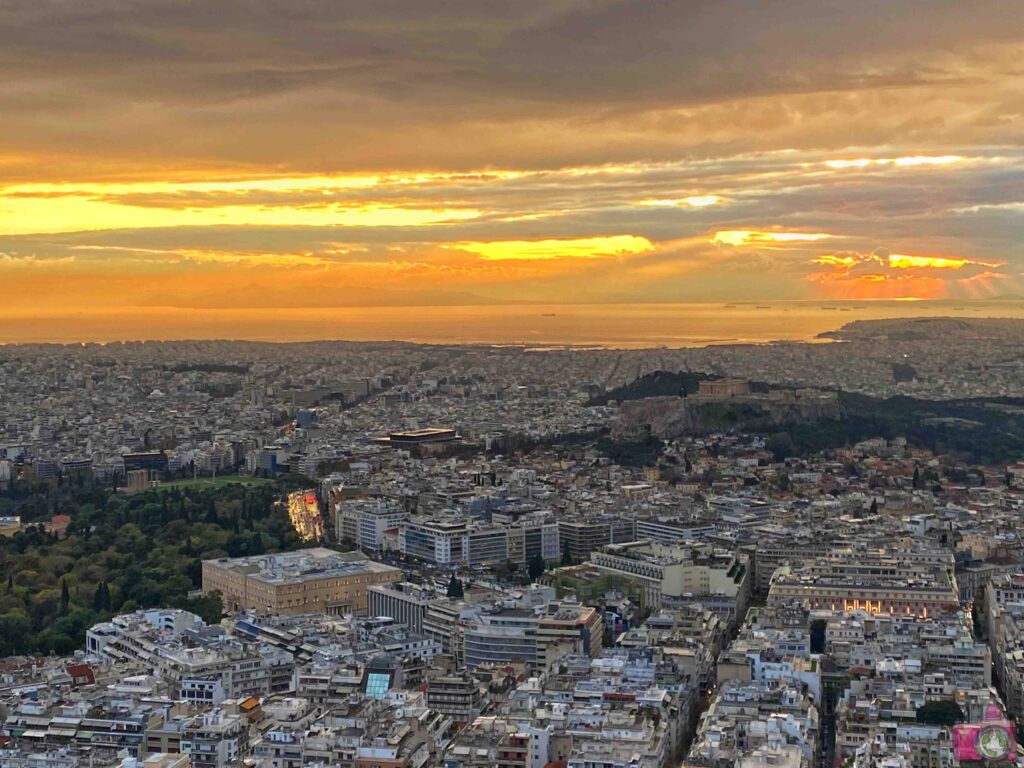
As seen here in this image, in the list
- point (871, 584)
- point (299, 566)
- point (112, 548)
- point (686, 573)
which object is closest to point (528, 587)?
point (686, 573)

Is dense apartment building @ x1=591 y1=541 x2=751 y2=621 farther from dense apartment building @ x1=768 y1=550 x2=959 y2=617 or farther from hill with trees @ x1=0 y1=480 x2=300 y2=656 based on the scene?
hill with trees @ x1=0 y1=480 x2=300 y2=656

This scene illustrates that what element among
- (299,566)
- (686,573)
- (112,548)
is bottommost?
(112,548)

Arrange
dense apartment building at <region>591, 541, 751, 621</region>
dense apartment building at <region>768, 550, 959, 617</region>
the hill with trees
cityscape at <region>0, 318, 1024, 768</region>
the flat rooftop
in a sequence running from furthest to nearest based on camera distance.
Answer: the flat rooftop → dense apartment building at <region>591, 541, 751, 621</region> → the hill with trees → dense apartment building at <region>768, 550, 959, 617</region> → cityscape at <region>0, 318, 1024, 768</region>

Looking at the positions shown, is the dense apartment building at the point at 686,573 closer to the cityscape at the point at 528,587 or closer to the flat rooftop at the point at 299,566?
the cityscape at the point at 528,587

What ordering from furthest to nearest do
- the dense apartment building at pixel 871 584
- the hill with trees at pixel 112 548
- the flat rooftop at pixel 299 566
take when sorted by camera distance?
the flat rooftop at pixel 299 566 → the hill with trees at pixel 112 548 → the dense apartment building at pixel 871 584

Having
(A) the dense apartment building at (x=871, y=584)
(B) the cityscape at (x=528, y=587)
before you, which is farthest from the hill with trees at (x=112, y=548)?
(A) the dense apartment building at (x=871, y=584)

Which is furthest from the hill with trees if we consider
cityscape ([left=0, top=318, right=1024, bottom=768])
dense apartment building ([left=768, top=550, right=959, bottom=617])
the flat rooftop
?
dense apartment building ([left=768, top=550, right=959, bottom=617])

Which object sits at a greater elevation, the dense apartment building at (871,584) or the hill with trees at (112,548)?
the dense apartment building at (871,584)

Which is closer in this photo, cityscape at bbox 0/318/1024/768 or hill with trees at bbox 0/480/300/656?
cityscape at bbox 0/318/1024/768

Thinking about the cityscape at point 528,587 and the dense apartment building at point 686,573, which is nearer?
the cityscape at point 528,587

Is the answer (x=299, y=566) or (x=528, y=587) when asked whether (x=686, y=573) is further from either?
(x=299, y=566)

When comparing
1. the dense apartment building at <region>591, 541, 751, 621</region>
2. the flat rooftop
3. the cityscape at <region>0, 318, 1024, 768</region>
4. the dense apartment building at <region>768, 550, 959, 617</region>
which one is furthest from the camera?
the flat rooftop
